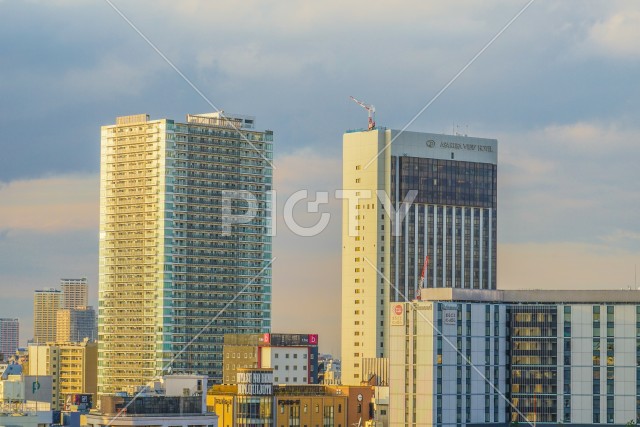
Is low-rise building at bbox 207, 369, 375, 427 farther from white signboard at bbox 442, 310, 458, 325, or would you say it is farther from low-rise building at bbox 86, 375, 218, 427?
white signboard at bbox 442, 310, 458, 325

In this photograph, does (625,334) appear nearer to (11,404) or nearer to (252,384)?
(252,384)

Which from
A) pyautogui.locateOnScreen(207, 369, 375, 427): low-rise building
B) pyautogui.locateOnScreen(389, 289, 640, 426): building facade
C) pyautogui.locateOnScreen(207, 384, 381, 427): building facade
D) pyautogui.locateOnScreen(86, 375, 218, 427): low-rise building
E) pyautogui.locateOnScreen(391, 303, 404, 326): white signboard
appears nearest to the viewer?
pyautogui.locateOnScreen(86, 375, 218, 427): low-rise building

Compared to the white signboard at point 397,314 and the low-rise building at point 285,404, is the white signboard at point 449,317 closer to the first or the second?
the white signboard at point 397,314

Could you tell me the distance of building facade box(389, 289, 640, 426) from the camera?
151 metres

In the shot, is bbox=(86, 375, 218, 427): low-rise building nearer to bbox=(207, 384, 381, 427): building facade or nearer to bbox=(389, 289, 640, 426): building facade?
bbox=(207, 384, 381, 427): building facade

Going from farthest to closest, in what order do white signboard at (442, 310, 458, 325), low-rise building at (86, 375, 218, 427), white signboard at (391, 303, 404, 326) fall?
white signboard at (391, 303, 404, 326) → white signboard at (442, 310, 458, 325) → low-rise building at (86, 375, 218, 427)

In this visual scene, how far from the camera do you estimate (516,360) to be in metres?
155

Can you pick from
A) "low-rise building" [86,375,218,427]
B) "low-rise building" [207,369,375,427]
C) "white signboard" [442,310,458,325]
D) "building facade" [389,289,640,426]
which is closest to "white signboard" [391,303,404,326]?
"building facade" [389,289,640,426]

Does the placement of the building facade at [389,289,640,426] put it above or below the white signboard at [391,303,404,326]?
below

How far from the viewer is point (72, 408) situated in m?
195

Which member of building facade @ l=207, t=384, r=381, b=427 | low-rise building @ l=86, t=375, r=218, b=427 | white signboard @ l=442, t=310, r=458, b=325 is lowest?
building facade @ l=207, t=384, r=381, b=427

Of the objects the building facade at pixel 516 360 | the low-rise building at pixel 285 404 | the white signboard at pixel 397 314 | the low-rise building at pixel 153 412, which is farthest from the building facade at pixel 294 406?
the low-rise building at pixel 153 412

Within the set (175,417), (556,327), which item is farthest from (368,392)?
(175,417)

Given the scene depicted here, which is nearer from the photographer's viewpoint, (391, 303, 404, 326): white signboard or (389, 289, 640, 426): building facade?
(389, 289, 640, 426): building facade
